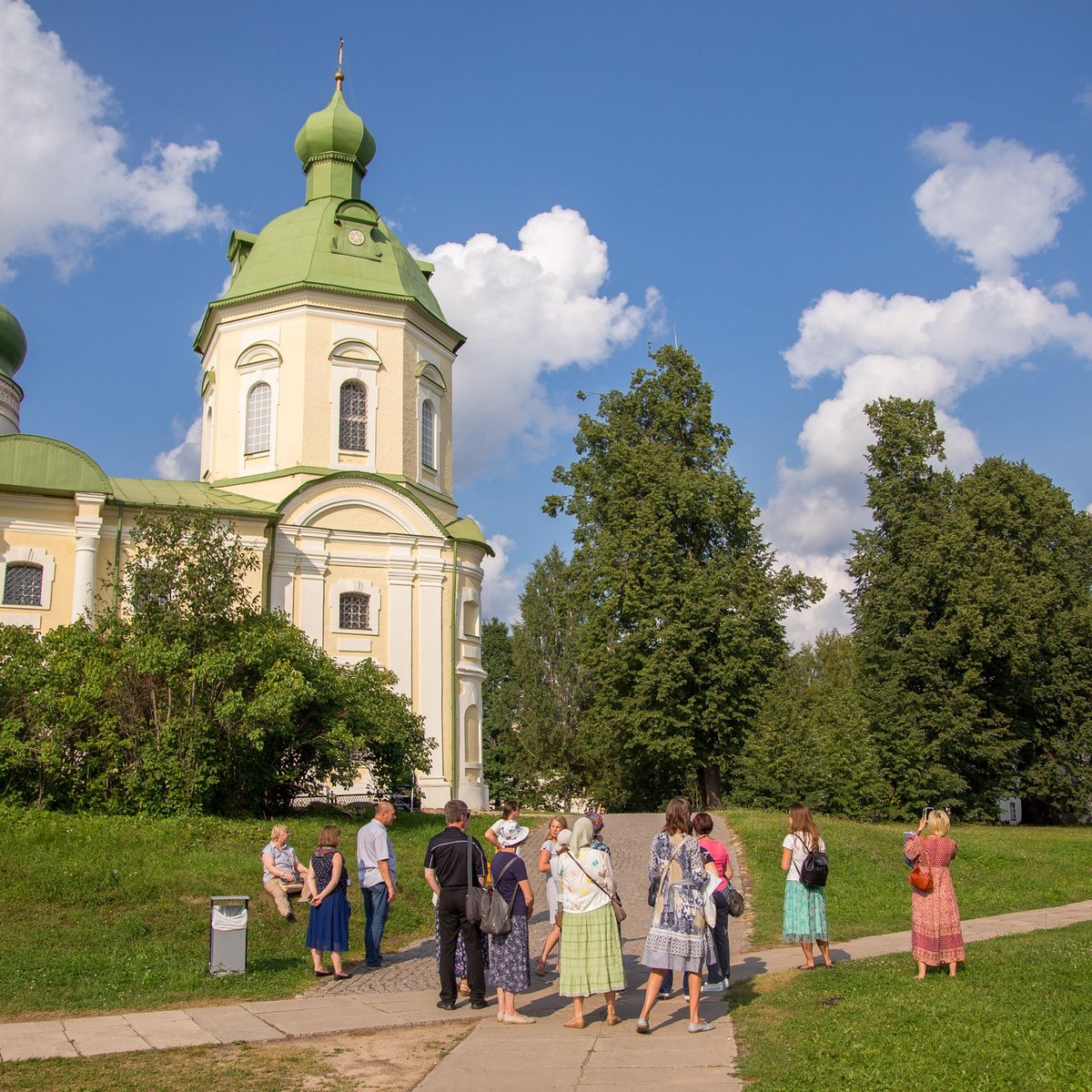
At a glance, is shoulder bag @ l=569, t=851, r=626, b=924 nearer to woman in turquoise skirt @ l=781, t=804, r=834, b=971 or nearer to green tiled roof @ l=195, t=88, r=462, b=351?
woman in turquoise skirt @ l=781, t=804, r=834, b=971

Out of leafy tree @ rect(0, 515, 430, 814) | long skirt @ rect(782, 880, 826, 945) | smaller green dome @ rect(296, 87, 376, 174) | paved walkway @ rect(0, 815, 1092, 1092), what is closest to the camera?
paved walkway @ rect(0, 815, 1092, 1092)

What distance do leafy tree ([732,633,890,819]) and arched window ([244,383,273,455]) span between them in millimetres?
14585

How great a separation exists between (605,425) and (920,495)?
983 centimetres

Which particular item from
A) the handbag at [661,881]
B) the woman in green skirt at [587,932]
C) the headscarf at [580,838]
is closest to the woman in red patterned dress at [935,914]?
the handbag at [661,881]

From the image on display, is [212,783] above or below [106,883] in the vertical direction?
above

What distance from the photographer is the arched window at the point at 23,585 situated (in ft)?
78.1

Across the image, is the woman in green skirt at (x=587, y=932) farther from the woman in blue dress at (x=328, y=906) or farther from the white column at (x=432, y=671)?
the white column at (x=432, y=671)

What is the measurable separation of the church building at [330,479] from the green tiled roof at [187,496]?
0.07 m

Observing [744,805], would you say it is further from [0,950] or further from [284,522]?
[0,950]

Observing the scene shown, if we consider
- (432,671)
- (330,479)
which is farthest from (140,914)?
(330,479)

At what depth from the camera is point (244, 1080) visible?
6586 mm

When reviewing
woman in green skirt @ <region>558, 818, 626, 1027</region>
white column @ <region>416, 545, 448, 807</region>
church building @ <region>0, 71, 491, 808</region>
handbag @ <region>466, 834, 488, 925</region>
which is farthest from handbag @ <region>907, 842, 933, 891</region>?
church building @ <region>0, 71, 491, 808</region>

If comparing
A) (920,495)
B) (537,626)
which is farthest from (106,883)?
(537,626)

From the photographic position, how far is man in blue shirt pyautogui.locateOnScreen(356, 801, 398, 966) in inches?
414
